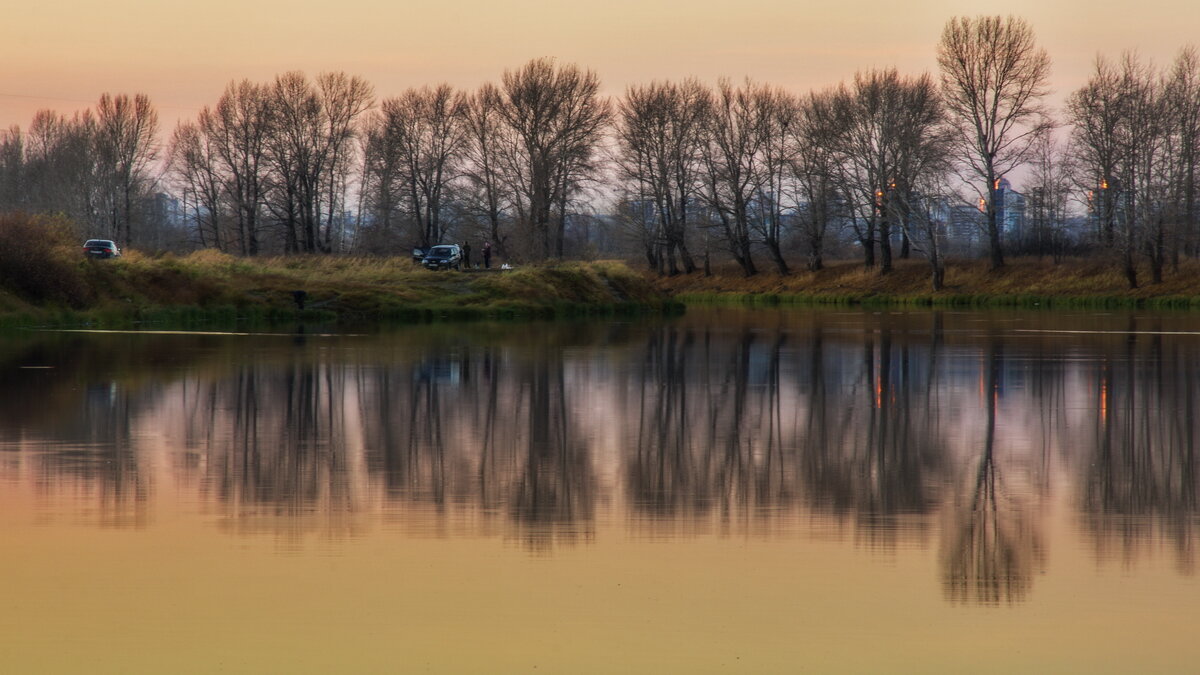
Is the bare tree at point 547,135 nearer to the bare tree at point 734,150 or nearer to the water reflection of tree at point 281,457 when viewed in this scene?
the bare tree at point 734,150

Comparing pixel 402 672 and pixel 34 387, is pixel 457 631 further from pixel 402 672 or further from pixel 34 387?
pixel 34 387

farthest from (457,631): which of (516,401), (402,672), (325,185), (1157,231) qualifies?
(325,185)

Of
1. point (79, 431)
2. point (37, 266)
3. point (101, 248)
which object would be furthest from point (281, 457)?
point (101, 248)

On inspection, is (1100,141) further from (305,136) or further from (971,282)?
(305,136)

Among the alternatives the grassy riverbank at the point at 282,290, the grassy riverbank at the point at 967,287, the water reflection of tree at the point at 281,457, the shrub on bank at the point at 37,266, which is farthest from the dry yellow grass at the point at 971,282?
the water reflection of tree at the point at 281,457

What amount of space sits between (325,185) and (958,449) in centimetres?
8710

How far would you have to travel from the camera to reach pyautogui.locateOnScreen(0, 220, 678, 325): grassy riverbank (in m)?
42.7

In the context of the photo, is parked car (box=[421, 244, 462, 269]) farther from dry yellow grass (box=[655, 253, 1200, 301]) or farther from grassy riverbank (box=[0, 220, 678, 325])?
dry yellow grass (box=[655, 253, 1200, 301])

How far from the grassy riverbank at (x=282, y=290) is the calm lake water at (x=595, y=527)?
73.2 ft

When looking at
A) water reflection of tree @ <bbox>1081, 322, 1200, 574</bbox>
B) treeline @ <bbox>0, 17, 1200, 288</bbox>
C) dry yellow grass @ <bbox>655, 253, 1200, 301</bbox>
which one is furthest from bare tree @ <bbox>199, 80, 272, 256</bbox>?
water reflection of tree @ <bbox>1081, 322, 1200, 574</bbox>

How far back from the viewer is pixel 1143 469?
13344 millimetres

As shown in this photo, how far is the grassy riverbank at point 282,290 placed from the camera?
4272 cm

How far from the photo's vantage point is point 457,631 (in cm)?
761

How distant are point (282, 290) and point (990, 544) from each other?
1752 inches
